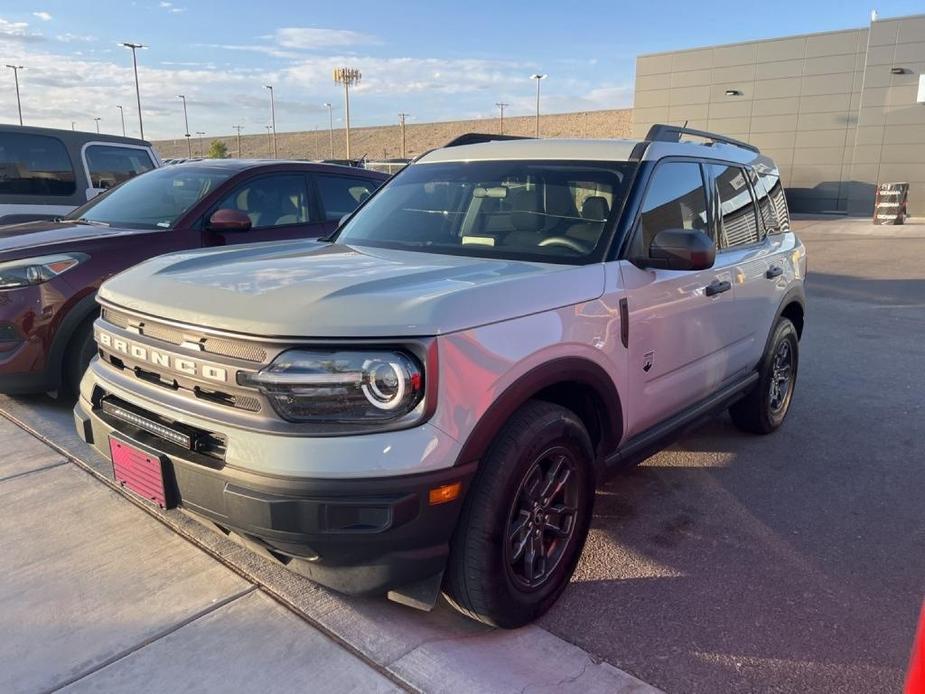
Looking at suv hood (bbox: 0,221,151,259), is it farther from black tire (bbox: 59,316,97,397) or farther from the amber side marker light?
the amber side marker light

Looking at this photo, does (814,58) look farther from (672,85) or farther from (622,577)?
(622,577)


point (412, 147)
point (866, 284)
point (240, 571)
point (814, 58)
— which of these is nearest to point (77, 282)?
point (240, 571)

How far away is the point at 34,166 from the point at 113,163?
0.89m

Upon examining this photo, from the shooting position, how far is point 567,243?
3.16 meters

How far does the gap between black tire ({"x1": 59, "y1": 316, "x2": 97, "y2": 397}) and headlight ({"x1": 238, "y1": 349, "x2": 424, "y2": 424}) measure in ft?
9.88

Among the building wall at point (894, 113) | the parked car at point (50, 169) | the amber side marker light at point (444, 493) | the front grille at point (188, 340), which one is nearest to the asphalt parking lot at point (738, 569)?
the amber side marker light at point (444, 493)

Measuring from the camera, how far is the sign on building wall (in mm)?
24719

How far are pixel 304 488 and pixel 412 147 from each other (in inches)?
4277

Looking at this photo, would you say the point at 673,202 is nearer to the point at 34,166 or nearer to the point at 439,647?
the point at 439,647

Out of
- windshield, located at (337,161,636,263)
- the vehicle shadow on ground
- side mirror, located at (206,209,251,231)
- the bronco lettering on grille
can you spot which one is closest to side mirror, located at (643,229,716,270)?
windshield, located at (337,161,636,263)

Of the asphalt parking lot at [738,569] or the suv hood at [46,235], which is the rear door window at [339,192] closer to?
the suv hood at [46,235]

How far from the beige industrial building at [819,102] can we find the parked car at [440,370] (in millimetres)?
31237

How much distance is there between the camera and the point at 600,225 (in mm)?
3166

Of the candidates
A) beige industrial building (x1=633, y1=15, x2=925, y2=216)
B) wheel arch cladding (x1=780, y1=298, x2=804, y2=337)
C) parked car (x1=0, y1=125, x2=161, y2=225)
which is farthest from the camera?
beige industrial building (x1=633, y1=15, x2=925, y2=216)
